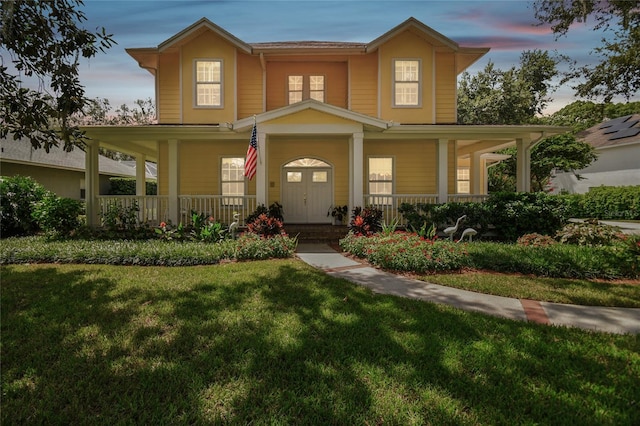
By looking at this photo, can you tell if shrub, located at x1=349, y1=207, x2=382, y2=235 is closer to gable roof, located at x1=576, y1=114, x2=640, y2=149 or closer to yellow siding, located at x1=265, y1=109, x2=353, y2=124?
yellow siding, located at x1=265, y1=109, x2=353, y2=124

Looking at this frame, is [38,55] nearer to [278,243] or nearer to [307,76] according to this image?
[278,243]

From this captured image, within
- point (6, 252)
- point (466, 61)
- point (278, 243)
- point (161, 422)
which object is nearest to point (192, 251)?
point (278, 243)

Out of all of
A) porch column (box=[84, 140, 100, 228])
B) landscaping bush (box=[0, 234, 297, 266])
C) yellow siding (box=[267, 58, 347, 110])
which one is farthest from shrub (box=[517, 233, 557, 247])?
porch column (box=[84, 140, 100, 228])

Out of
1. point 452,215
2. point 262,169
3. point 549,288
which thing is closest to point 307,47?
point 262,169

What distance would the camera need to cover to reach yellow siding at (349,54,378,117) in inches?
502

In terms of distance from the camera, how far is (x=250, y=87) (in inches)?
506

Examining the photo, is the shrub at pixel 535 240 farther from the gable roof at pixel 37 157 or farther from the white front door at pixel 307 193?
the gable roof at pixel 37 157

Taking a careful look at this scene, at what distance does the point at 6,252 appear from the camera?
7.88 meters

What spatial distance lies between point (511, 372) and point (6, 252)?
34.2 ft

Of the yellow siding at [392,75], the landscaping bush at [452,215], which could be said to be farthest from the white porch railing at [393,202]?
the yellow siding at [392,75]

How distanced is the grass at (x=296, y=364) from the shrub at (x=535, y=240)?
5.77m

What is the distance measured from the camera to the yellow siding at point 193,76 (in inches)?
492

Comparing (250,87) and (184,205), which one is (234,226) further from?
(250,87)

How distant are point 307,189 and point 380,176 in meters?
2.88
